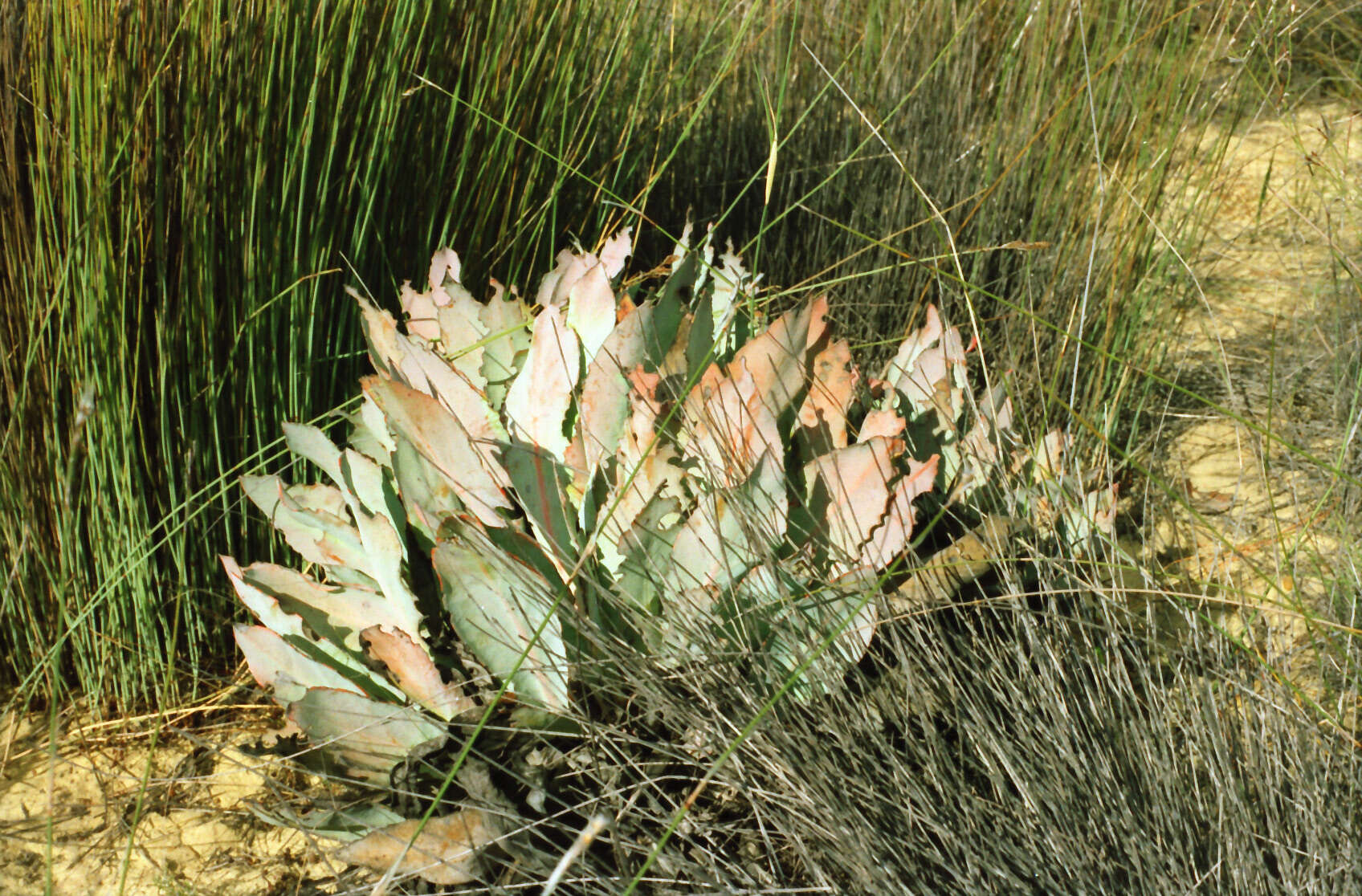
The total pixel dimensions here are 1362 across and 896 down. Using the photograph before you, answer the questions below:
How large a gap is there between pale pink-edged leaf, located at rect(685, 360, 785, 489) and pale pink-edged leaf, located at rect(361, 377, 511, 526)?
237mm

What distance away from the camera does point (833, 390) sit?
4.47ft

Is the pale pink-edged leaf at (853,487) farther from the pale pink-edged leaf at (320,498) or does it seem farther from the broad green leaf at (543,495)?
the pale pink-edged leaf at (320,498)

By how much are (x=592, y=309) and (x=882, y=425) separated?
1.34 ft

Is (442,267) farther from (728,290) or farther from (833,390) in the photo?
(833,390)

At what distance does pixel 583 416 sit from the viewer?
137 centimetres

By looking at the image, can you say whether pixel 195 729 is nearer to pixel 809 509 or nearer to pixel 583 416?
pixel 583 416

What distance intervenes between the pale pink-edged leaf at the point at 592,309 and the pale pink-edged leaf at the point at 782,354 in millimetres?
222

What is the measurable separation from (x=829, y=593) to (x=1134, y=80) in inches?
75.1

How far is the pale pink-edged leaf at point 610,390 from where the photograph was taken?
1342 mm

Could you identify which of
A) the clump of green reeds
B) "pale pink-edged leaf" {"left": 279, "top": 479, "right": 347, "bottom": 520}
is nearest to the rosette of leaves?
"pale pink-edged leaf" {"left": 279, "top": 479, "right": 347, "bottom": 520}

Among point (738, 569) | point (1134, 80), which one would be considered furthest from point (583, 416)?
point (1134, 80)

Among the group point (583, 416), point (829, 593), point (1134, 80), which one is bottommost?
point (829, 593)

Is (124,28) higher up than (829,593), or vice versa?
(124,28)

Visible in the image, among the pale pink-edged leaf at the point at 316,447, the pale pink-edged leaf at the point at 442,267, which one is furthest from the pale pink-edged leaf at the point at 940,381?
the pale pink-edged leaf at the point at 316,447
